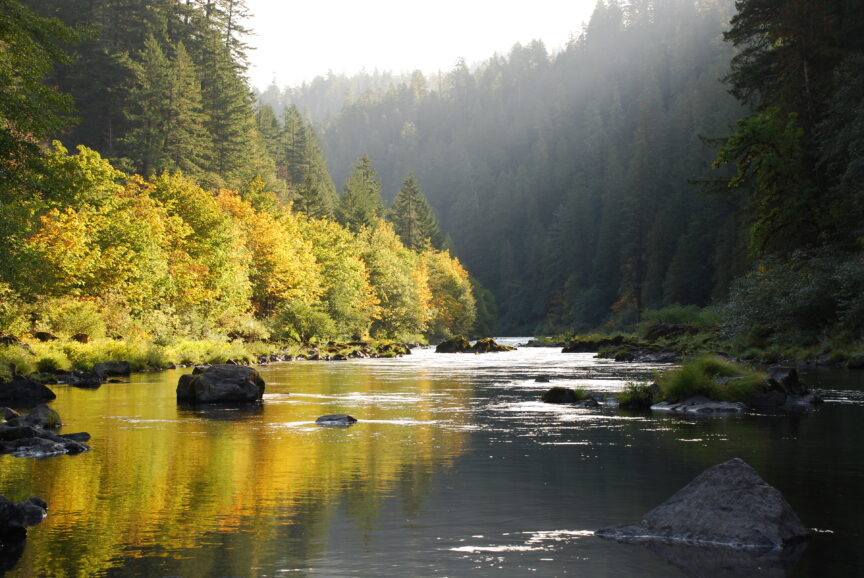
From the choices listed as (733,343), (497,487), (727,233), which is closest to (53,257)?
(497,487)

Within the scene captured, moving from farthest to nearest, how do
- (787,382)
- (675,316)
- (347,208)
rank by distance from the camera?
(347,208) < (675,316) < (787,382)

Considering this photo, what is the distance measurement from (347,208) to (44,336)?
70333 mm

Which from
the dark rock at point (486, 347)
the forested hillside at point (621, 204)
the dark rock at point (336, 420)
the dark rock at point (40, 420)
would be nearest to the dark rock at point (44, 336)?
the dark rock at point (40, 420)

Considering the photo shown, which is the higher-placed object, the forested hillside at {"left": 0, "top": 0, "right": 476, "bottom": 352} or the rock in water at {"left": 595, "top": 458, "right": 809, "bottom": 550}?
the forested hillside at {"left": 0, "top": 0, "right": 476, "bottom": 352}

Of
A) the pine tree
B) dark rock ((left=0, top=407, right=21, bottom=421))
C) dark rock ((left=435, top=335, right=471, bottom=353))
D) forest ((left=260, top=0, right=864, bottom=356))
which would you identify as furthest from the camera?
the pine tree

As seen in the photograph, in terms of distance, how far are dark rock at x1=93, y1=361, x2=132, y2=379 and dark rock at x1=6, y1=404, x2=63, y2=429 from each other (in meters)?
16.9

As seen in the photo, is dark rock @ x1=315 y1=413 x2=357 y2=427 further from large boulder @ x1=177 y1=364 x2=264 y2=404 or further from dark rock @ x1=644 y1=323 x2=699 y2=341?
dark rock @ x1=644 y1=323 x2=699 y2=341

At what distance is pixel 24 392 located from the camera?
82.3ft

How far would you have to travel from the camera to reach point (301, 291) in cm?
6444

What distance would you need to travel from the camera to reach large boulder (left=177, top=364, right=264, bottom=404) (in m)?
25.0

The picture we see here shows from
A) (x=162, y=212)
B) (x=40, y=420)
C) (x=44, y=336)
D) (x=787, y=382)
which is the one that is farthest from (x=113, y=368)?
(x=787, y=382)

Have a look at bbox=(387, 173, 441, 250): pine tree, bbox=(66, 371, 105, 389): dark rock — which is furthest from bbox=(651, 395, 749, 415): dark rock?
bbox=(387, 173, 441, 250): pine tree

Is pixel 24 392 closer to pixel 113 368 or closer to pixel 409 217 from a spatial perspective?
pixel 113 368

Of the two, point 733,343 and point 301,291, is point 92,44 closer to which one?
point 301,291
